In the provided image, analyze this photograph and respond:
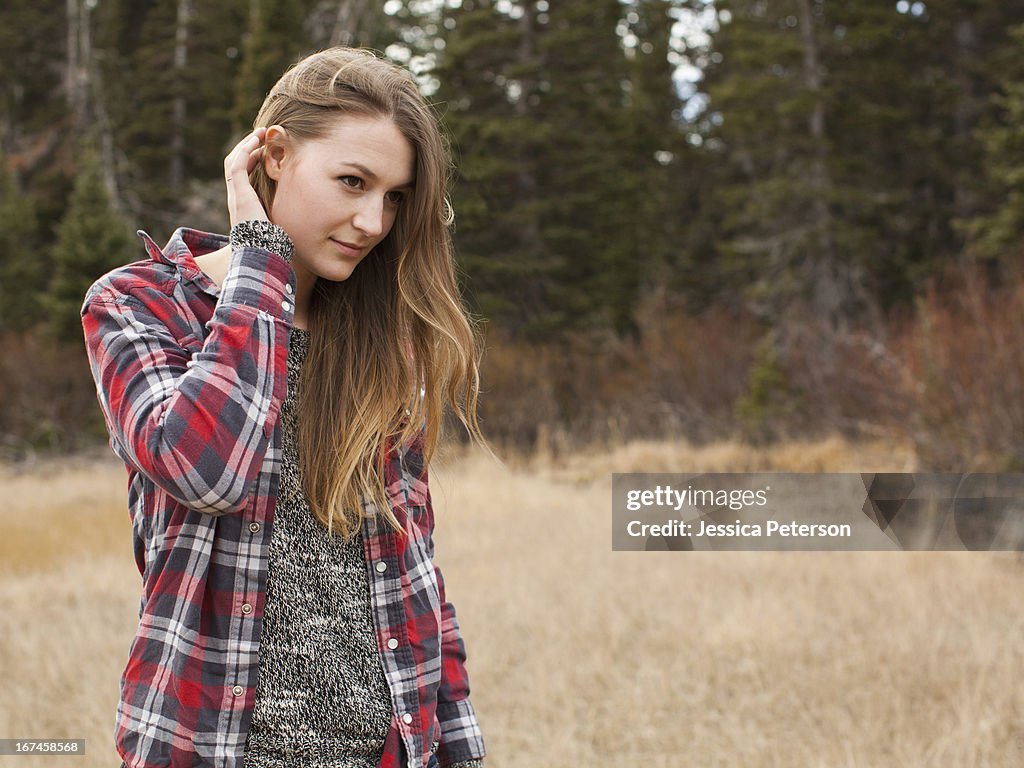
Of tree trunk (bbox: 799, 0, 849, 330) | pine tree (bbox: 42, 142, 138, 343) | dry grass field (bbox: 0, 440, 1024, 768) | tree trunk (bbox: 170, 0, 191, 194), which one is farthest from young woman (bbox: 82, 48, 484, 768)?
tree trunk (bbox: 170, 0, 191, 194)

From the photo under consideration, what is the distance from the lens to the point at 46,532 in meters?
9.79

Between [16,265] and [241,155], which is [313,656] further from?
[16,265]

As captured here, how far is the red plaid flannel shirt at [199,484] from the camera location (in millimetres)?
1341

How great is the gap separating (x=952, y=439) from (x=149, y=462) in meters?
8.49

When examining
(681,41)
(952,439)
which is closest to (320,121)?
(952,439)

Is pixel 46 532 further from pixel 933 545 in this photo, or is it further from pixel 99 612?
pixel 933 545
